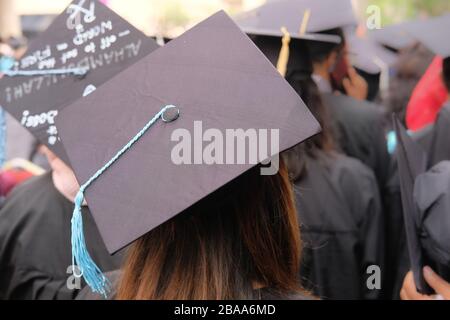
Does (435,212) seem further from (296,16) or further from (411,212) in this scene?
(296,16)

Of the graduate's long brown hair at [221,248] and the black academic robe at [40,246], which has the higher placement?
the graduate's long brown hair at [221,248]

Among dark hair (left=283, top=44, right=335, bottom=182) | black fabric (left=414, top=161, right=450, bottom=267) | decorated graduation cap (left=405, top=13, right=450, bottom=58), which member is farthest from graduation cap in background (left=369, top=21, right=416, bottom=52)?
black fabric (left=414, top=161, right=450, bottom=267)

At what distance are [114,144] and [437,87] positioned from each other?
7.32 ft

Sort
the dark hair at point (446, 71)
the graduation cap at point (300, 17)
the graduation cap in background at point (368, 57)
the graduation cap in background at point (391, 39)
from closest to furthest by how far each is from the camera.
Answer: the dark hair at point (446, 71), the graduation cap at point (300, 17), the graduation cap in background at point (391, 39), the graduation cap in background at point (368, 57)

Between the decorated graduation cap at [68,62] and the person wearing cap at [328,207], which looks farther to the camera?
the person wearing cap at [328,207]

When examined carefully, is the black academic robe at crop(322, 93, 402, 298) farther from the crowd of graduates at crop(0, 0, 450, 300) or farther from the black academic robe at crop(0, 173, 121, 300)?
the black academic robe at crop(0, 173, 121, 300)

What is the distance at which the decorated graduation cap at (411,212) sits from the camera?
1670 millimetres

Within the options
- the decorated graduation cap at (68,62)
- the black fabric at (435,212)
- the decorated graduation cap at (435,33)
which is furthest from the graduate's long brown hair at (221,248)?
the decorated graduation cap at (435,33)

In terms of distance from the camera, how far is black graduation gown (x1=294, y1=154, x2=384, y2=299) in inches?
93.8

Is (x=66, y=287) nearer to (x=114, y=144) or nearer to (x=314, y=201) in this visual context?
(x=114, y=144)

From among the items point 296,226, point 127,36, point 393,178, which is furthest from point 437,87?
point 296,226

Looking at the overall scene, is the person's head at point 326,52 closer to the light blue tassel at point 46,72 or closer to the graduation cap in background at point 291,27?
the graduation cap in background at point 291,27

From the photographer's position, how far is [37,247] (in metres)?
2.07
